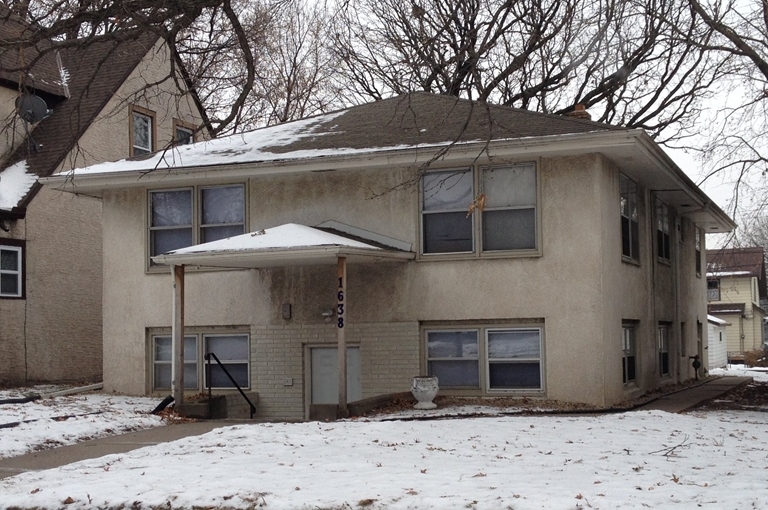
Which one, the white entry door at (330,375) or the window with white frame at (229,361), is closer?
the white entry door at (330,375)

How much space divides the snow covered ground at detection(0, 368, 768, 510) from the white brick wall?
375cm

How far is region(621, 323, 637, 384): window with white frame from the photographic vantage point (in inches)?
733

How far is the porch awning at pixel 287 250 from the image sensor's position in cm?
1549

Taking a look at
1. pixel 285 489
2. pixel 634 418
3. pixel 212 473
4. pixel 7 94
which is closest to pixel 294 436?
pixel 212 473

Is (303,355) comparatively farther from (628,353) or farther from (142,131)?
(142,131)

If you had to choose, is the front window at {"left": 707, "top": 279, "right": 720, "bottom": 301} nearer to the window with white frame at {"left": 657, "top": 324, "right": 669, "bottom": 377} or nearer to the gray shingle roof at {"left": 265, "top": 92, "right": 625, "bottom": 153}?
the window with white frame at {"left": 657, "top": 324, "right": 669, "bottom": 377}

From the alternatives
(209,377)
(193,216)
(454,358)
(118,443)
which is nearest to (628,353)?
(454,358)

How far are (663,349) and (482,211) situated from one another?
7855 millimetres

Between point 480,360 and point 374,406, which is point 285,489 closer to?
point 374,406

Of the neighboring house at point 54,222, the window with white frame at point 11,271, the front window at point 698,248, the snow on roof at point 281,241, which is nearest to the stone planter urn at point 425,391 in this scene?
the snow on roof at point 281,241

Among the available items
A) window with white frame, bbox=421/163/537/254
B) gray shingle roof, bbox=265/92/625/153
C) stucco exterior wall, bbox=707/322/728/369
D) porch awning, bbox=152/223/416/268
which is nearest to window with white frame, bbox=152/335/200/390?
porch awning, bbox=152/223/416/268

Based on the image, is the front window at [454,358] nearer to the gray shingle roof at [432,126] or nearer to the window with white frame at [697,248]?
the gray shingle roof at [432,126]

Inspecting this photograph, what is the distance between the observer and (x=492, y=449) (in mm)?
11422

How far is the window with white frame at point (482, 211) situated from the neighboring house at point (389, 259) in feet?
0.10
